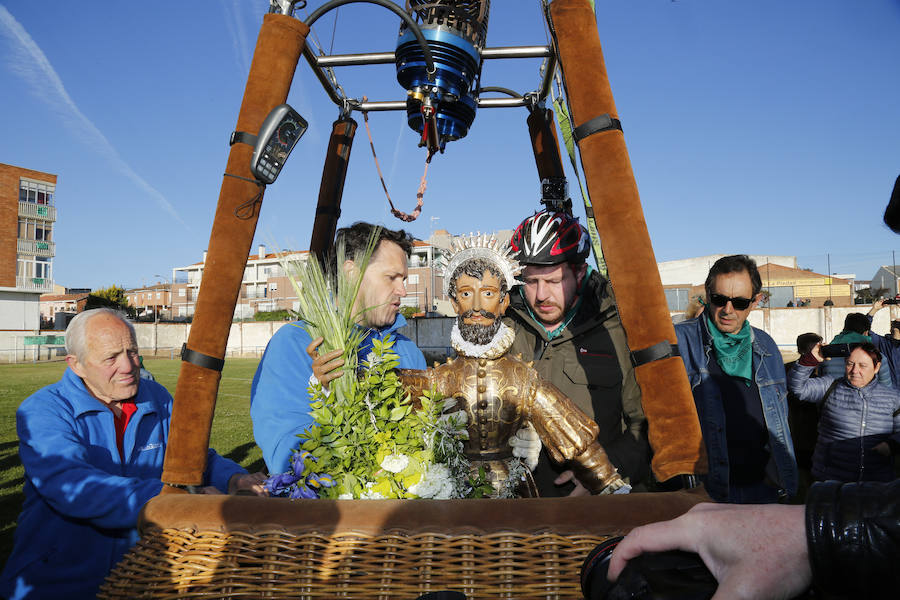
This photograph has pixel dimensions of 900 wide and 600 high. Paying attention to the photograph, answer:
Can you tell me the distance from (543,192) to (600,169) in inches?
87.6

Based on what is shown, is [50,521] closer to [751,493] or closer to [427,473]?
[427,473]

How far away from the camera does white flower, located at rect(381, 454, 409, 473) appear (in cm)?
178

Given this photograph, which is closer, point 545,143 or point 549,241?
point 549,241

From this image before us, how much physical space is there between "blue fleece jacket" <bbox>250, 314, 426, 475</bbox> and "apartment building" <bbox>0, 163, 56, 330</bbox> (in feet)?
175

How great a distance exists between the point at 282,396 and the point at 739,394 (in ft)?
10.3

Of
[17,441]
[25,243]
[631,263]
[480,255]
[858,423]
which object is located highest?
[25,243]

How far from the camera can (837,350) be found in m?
5.24

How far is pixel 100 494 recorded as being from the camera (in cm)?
232

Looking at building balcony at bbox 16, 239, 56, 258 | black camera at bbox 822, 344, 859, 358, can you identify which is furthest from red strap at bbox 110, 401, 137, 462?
building balcony at bbox 16, 239, 56, 258

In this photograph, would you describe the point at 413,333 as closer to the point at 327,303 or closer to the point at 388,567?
Answer: the point at 327,303

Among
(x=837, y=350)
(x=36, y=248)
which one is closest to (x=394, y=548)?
(x=837, y=350)

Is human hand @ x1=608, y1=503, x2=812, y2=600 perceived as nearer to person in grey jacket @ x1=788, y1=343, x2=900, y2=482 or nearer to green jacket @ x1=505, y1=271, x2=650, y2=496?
green jacket @ x1=505, y1=271, x2=650, y2=496

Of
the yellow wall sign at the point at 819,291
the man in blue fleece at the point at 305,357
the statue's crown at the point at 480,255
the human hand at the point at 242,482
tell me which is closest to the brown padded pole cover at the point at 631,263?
the man in blue fleece at the point at 305,357

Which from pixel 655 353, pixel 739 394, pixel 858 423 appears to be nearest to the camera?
pixel 655 353
